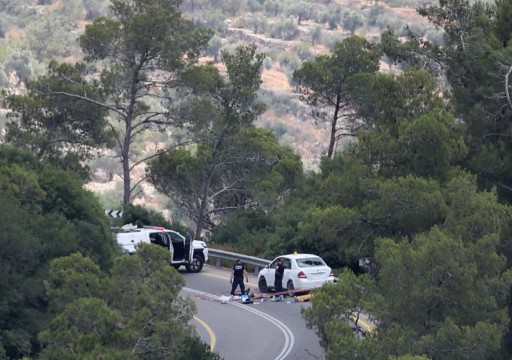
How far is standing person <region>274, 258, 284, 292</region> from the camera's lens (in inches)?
1283

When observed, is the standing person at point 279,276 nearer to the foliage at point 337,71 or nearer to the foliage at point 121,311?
the foliage at point 121,311

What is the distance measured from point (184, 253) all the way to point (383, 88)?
1556 centimetres

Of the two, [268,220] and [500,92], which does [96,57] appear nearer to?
[268,220]

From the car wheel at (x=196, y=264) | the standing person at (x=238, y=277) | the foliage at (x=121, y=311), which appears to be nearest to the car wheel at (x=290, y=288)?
the standing person at (x=238, y=277)

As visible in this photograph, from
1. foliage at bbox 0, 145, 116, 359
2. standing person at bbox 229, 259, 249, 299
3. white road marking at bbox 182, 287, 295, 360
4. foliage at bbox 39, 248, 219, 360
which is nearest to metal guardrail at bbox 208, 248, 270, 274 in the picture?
white road marking at bbox 182, 287, 295, 360

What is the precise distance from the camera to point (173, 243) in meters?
36.6

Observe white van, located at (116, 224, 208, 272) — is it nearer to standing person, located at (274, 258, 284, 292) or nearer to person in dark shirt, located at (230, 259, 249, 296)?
person in dark shirt, located at (230, 259, 249, 296)

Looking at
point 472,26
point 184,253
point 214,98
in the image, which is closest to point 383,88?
point 472,26

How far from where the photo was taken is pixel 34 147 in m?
44.4

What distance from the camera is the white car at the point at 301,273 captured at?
106 ft

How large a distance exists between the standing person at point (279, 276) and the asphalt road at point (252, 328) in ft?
1.57

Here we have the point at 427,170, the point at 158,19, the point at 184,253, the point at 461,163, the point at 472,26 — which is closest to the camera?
the point at 427,170

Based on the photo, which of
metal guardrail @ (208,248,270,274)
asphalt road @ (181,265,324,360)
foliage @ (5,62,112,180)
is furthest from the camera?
foliage @ (5,62,112,180)

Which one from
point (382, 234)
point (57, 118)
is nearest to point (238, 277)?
point (382, 234)
